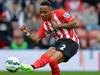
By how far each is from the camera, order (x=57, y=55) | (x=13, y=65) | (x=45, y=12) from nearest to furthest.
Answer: (x=13, y=65), (x=57, y=55), (x=45, y=12)

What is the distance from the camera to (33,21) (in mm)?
17672

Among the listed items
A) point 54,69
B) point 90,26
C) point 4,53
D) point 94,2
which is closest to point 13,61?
point 54,69

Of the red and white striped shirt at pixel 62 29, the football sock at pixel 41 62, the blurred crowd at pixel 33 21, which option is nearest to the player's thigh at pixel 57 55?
the football sock at pixel 41 62

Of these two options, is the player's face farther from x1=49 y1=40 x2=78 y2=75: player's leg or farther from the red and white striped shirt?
x1=49 y1=40 x2=78 y2=75: player's leg

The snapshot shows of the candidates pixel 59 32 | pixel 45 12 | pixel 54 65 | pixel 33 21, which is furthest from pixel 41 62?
pixel 33 21

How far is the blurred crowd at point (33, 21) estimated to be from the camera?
17344 mm

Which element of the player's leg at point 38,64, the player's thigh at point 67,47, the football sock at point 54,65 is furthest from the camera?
the player's thigh at point 67,47

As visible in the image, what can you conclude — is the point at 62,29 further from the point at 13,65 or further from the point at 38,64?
the point at 13,65

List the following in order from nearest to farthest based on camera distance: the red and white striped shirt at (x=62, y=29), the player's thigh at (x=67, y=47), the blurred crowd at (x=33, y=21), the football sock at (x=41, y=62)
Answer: the football sock at (x=41, y=62), the player's thigh at (x=67, y=47), the red and white striped shirt at (x=62, y=29), the blurred crowd at (x=33, y=21)

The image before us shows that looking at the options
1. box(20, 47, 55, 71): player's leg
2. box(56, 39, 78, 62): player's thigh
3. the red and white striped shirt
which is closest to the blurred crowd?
the red and white striped shirt

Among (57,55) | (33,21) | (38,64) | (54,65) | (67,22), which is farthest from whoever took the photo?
(33,21)

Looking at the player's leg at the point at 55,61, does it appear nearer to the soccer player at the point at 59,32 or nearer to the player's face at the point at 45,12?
the soccer player at the point at 59,32

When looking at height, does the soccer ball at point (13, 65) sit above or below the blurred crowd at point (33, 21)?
above

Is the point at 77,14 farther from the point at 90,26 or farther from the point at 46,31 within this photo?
the point at 46,31
